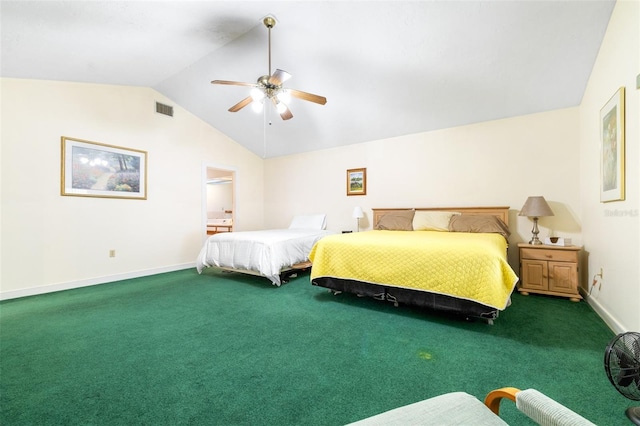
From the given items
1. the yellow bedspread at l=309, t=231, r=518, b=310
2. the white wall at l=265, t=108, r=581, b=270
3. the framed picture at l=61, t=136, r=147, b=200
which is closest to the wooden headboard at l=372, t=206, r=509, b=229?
the white wall at l=265, t=108, r=581, b=270

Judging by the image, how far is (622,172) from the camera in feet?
6.61

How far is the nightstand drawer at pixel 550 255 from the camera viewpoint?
2893 millimetres

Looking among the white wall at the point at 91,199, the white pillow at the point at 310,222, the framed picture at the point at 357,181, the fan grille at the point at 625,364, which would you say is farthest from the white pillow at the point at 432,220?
the white wall at the point at 91,199

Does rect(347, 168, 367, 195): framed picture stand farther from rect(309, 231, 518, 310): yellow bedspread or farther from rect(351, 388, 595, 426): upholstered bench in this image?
rect(351, 388, 595, 426): upholstered bench

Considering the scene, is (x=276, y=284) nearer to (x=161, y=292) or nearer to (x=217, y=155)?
(x=161, y=292)

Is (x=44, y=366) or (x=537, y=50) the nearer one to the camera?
(x=44, y=366)

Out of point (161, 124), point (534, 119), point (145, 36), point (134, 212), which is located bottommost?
point (134, 212)

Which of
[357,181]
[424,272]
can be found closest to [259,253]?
[424,272]

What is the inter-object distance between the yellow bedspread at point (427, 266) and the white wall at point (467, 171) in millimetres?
1651

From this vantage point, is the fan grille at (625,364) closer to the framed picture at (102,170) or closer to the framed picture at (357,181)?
the framed picture at (357,181)

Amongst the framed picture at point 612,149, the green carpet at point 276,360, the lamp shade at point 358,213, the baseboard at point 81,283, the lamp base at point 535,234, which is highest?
the framed picture at point 612,149

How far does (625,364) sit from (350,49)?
326 cm

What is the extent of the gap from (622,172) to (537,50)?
58.3 inches

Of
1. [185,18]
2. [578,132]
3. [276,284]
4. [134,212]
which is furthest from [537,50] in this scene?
[134,212]
